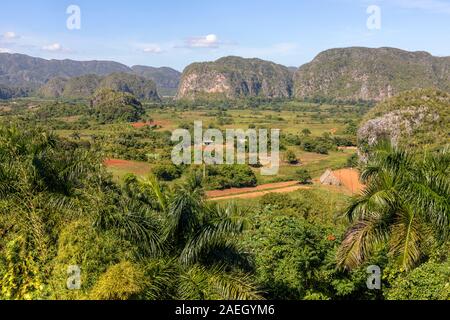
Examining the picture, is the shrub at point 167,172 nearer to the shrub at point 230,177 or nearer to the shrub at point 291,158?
the shrub at point 230,177

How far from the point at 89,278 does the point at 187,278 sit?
4.58 feet

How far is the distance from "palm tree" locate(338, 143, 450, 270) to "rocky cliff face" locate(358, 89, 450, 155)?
33.2m

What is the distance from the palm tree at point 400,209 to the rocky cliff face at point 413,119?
3323cm

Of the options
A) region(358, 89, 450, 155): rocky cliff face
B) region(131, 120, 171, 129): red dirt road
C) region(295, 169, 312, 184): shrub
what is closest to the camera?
region(358, 89, 450, 155): rocky cliff face

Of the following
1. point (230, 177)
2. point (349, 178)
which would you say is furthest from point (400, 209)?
point (230, 177)

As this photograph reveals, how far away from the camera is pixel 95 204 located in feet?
23.7

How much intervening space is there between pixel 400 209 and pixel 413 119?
128 feet

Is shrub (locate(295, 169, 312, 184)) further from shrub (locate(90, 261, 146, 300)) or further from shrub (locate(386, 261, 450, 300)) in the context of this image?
shrub (locate(90, 261, 146, 300))

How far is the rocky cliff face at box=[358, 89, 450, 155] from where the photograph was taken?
42.0 metres

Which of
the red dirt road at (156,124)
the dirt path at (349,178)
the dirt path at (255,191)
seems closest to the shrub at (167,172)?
the dirt path at (255,191)

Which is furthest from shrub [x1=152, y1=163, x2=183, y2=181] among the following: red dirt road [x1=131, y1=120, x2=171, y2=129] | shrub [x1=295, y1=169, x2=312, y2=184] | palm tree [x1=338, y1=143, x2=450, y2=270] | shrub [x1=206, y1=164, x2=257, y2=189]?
red dirt road [x1=131, y1=120, x2=171, y2=129]
